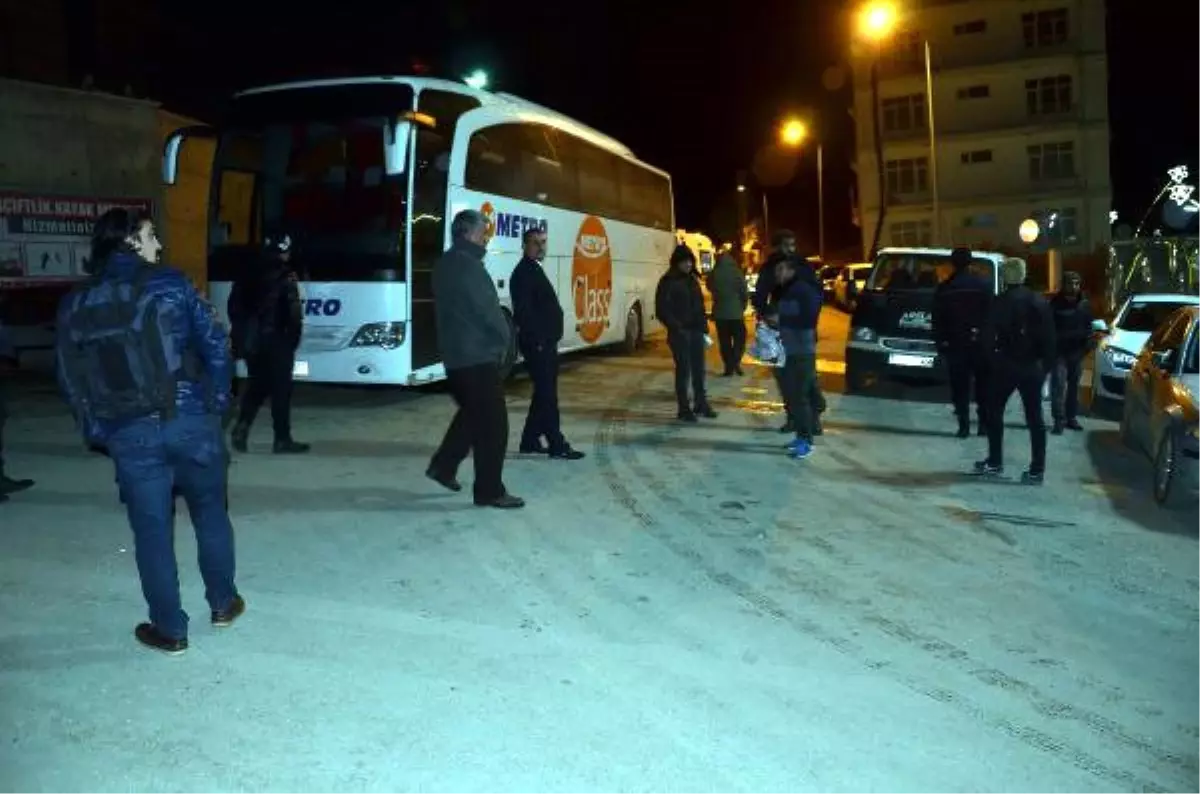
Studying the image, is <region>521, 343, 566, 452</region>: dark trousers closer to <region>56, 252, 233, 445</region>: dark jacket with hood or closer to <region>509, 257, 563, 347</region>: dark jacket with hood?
<region>509, 257, 563, 347</region>: dark jacket with hood

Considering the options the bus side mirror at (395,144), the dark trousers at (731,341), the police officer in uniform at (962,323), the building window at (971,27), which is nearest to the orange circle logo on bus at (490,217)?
the bus side mirror at (395,144)

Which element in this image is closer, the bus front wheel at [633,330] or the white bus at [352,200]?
the white bus at [352,200]

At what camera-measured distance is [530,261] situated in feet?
30.4

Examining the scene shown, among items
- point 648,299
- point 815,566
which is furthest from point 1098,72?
point 815,566

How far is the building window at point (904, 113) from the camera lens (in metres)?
54.3

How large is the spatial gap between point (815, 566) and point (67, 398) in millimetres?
4110

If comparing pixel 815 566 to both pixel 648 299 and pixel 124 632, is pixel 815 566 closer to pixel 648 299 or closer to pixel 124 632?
pixel 124 632

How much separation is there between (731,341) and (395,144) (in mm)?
6881

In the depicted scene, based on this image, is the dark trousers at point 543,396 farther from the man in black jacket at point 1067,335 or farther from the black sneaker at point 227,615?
the man in black jacket at point 1067,335

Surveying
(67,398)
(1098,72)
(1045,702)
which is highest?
(1098,72)

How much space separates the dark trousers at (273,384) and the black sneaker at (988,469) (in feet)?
19.4

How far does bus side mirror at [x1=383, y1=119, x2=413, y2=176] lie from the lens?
11.1 m

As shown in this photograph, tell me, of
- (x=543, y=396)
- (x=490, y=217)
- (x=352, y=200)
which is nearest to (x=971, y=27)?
(x=490, y=217)

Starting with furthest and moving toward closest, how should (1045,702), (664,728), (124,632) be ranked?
(124,632), (1045,702), (664,728)
